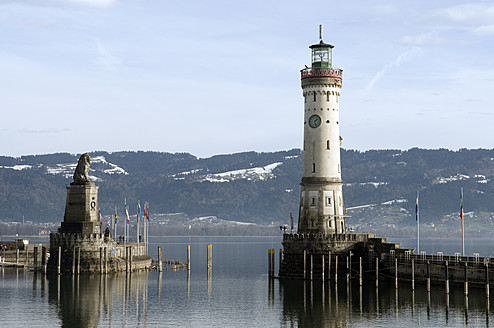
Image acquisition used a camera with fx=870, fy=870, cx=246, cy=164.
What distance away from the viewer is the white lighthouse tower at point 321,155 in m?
114

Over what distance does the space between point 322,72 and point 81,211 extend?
38.3m

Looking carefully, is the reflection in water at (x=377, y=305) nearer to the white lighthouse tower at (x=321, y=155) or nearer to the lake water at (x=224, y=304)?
the lake water at (x=224, y=304)

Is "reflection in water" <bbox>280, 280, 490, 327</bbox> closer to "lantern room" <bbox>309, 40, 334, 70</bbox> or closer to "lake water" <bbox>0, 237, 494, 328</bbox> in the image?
"lake water" <bbox>0, 237, 494, 328</bbox>

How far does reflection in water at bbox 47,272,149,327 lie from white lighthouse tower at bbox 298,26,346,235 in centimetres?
2411

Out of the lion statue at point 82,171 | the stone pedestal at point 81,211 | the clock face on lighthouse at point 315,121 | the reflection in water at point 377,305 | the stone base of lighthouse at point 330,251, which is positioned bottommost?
the reflection in water at point 377,305

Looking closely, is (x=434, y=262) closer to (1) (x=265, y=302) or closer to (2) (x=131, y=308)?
(1) (x=265, y=302)

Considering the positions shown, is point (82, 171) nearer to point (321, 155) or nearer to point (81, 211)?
point (81, 211)

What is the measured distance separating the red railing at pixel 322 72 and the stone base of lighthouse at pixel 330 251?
69.5ft

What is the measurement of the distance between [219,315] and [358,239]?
100 ft

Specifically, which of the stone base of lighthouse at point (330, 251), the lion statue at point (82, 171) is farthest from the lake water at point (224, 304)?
the lion statue at point (82, 171)

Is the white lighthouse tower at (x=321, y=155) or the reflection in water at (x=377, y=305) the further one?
the white lighthouse tower at (x=321, y=155)

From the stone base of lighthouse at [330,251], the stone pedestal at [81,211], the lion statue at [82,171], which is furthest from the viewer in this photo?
the lion statue at [82,171]

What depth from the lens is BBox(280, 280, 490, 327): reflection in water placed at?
8150 cm

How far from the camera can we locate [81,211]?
4754 inches
